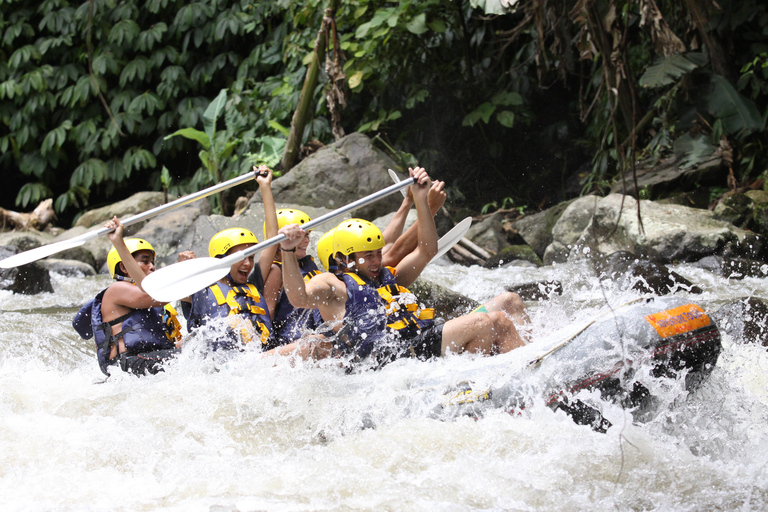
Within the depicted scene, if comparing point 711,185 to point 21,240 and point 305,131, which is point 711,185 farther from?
point 21,240

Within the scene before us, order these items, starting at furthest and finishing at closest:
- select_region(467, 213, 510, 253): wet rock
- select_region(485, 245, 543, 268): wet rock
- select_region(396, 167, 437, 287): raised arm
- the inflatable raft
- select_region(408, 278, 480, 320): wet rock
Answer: select_region(467, 213, 510, 253): wet rock < select_region(485, 245, 543, 268): wet rock < select_region(408, 278, 480, 320): wet rock < select_region(396, 167, 437, 287): raised arm < the inflatable raft

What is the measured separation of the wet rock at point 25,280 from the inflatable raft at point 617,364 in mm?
5689

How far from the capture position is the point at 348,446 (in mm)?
2990

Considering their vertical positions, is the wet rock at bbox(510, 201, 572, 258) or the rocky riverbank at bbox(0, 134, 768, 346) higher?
the rocky riverbank at bbox(0, 134, 768, 346)

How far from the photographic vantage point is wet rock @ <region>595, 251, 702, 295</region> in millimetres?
5391

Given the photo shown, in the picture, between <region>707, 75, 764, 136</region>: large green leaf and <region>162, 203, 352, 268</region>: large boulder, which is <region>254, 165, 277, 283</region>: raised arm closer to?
<region>162, 203, 352, 268</region>: large boulder

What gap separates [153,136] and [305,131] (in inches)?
142

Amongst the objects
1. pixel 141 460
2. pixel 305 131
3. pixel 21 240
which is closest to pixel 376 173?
pixel 305 131

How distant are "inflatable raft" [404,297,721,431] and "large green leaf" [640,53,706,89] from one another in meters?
5.05

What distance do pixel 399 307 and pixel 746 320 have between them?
2.14 m

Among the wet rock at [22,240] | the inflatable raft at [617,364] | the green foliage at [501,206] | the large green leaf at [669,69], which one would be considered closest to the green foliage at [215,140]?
the wet rock at [22,240]

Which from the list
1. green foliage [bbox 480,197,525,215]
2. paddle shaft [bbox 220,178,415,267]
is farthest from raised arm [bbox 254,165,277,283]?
green foliage [bbox 480,197,525,215]

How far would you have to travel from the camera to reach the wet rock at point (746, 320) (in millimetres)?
4008

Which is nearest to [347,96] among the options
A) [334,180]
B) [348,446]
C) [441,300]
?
[334,180]
